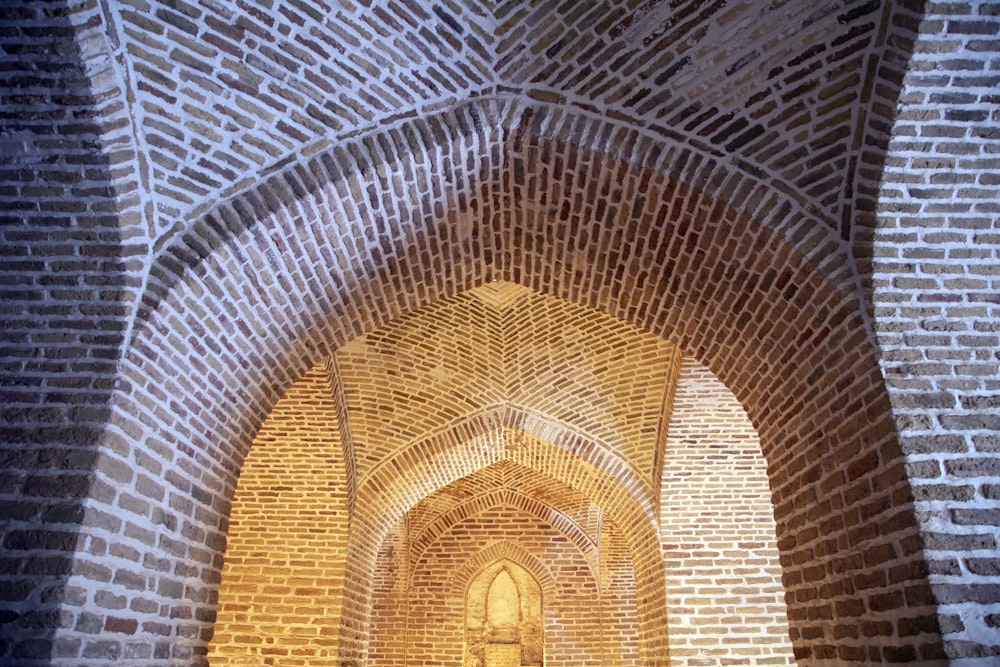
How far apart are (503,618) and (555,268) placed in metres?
10.2

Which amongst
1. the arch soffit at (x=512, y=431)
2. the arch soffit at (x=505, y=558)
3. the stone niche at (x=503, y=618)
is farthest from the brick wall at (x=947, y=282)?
the stone niche at (x=503, y=618)

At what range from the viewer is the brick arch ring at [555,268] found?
3.77 metres

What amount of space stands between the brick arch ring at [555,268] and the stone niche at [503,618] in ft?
32.1

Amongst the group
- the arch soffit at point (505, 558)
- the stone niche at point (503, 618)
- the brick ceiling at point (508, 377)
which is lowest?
the stone niche at point (503, 618)

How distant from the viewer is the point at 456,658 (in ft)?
43.0

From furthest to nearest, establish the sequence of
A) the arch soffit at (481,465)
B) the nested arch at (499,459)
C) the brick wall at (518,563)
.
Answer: the brick wall at (518,563) < the arch soffit at (481,465) < the nested arch at (499,459)

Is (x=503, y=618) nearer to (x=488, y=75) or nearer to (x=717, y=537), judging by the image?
(x=717, y=537)

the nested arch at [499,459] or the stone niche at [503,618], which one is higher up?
the nested arch at [499,459]

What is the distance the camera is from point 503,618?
1396 cm

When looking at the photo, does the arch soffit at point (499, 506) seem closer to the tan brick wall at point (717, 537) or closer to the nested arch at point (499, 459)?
the nested arch at point (499, 459)

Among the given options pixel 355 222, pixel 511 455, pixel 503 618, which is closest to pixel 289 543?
pixel 511 455

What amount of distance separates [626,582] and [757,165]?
34.3 ft

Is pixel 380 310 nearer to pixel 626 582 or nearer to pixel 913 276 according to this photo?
pixel 913 276

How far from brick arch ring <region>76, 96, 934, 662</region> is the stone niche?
9.77 m
